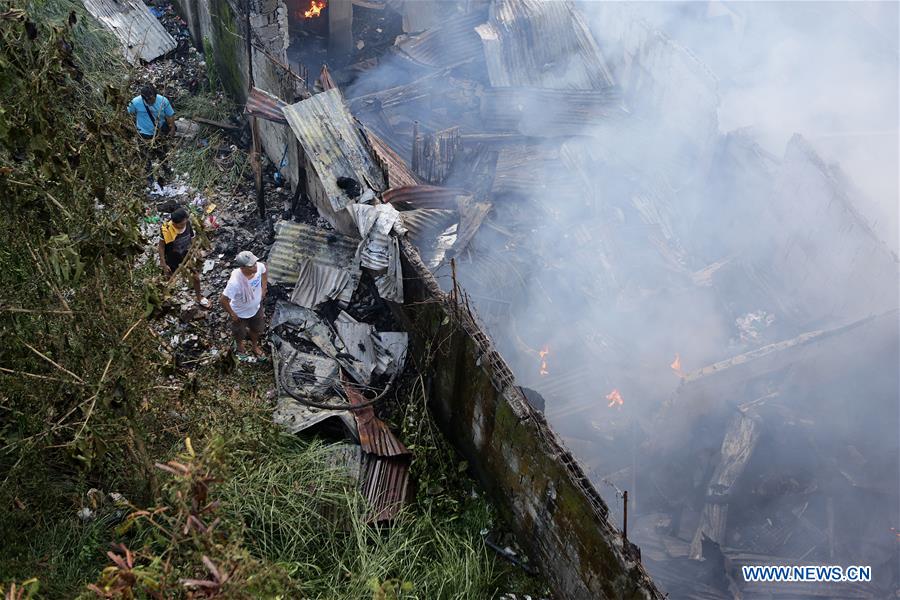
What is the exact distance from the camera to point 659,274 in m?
9.05

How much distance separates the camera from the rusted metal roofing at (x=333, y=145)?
23.5 ft

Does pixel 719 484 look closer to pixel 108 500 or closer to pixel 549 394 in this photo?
pixel 549 394

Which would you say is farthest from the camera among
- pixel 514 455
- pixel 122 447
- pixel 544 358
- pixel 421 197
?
pixel 544 358

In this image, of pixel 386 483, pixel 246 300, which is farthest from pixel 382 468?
pixel 246 300

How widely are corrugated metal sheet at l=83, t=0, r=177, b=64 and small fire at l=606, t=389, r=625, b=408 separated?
753 cm

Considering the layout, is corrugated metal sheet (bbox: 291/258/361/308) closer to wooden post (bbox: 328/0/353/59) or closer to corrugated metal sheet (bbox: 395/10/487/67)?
corrugated metal sheet (bbox: 395/10/487/67)

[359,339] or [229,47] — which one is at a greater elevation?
[229,47]

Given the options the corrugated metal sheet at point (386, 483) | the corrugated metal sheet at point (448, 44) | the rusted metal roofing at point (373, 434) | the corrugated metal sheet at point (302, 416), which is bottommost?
the corrugated metal sheet at point (386, 483)

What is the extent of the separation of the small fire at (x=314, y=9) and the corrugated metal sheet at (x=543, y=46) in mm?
2550

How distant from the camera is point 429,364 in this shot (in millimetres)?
6250

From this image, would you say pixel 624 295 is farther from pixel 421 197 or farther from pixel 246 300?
pixel 246 300

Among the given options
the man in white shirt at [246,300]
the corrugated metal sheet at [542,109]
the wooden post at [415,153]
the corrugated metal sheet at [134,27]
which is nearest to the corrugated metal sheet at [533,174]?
the corrugated metal sheet at [542,109]

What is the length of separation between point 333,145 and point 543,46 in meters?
4.75

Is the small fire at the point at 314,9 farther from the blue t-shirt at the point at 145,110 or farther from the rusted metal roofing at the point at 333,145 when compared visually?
the rusted metal roofing at the point at 333,145
